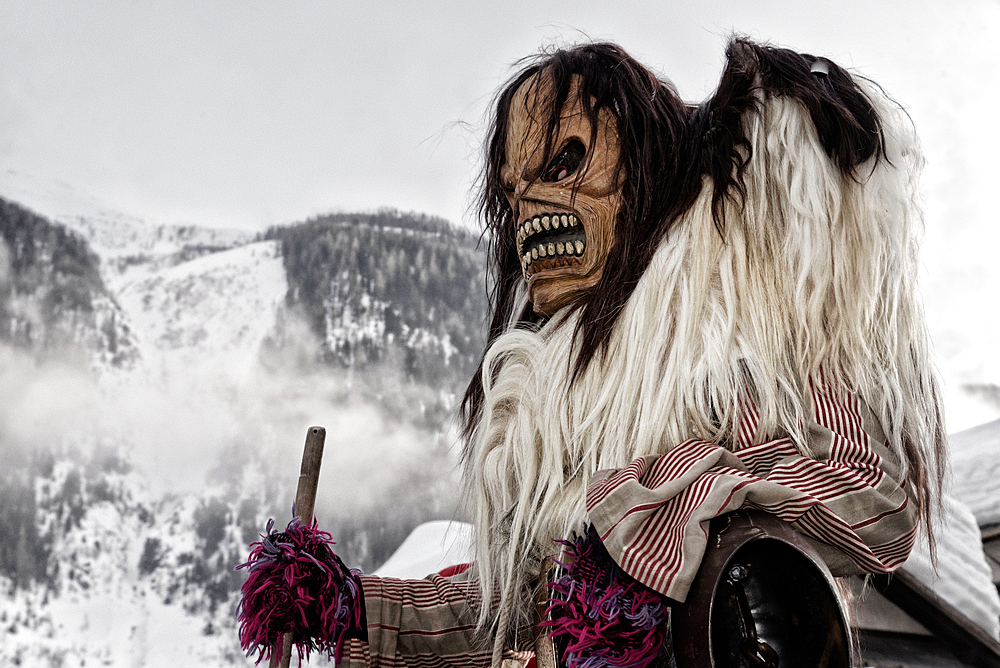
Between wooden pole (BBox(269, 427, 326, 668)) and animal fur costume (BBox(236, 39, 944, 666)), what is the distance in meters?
0.05

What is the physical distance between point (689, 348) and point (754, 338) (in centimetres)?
6

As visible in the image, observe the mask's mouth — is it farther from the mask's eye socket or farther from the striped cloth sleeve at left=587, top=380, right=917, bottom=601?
the striped cloth sleeve at left=587, top=380, right=917, bottom=601

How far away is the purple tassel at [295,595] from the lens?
2.80ft

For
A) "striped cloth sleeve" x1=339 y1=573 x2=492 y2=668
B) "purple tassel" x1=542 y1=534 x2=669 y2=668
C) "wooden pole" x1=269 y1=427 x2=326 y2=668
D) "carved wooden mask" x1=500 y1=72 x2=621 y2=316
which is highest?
"carved wooden mask" x1=500 y1=72 x2=621 y2=316

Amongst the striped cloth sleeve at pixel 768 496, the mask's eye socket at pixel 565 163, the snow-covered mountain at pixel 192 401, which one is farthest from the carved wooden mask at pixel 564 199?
the snow-covered mountain at pixel 192 401

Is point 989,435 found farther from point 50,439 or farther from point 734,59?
point 50,439

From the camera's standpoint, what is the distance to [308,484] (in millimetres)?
925

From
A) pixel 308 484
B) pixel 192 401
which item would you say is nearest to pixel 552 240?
pixel 308 484

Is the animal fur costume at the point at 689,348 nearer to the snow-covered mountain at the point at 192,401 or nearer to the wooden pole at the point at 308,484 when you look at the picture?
the wooden pole at the point at 308,484

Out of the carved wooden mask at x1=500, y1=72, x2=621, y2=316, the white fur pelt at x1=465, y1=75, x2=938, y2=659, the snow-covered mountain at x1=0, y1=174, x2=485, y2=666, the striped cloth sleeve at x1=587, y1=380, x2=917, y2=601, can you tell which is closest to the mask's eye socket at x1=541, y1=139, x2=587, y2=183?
the carved wooden mask at x1=500, y1=72, x2=621, y2=316

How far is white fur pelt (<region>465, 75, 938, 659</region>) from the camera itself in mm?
798

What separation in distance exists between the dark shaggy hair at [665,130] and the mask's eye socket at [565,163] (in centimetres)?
1

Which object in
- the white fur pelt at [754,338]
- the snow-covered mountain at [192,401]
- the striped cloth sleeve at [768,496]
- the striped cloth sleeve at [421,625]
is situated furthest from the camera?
the snow-covered mountain at [192,401]

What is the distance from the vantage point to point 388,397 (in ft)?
6.74
